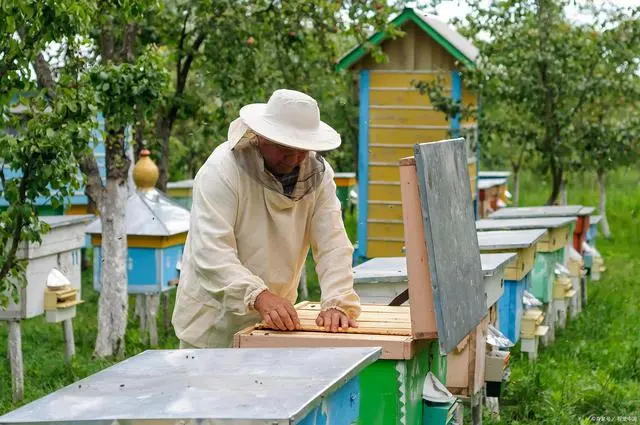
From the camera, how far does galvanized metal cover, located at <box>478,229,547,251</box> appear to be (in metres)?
6.01

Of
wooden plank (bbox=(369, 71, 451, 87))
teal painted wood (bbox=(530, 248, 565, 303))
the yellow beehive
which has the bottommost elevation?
the yellow beehive

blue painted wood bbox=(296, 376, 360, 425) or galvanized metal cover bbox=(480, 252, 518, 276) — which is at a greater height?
blue painted wood bbox=(296, 376, 360, 425)

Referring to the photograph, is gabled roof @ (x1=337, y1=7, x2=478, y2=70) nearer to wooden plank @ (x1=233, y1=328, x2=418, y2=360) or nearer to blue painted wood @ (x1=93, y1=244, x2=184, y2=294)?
blue painted wood @ (x1=93, y1=244, x2=184, y2=294)

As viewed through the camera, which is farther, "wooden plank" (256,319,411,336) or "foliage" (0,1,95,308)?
"foliage" (0,1,95,308)

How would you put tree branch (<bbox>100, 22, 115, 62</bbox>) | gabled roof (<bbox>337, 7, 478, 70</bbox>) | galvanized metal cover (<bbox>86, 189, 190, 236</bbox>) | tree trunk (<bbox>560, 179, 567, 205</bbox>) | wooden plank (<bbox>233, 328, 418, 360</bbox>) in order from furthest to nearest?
tree trunk (<bbox>560, 179, 567, 205</bbox>)
gabled roof (<bbox>337, 7, 478, 70</bbox>)
galvanized metal cover (<bbox>86, 189, 190, 236</bbox>)
tree branch (<bbox>100, 22, 115, 62</bbox>)
wooden plank (<bbox>233, 328, 418, 360</bbox>)

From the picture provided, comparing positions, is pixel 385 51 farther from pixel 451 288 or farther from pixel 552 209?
pixel 451 288

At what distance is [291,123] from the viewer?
373 cm

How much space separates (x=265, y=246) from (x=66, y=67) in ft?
8.61

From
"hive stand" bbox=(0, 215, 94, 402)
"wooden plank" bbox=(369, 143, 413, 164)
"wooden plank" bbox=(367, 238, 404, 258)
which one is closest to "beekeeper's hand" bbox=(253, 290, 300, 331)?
"hive stand" bbox=(0, 215, 94, 402)

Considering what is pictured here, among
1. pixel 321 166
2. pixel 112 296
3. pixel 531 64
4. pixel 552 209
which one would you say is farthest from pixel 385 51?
pixel 321 166

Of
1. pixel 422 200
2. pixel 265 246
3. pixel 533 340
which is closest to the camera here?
pixel 422 200

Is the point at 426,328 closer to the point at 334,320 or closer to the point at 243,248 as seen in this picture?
the point at 334,320

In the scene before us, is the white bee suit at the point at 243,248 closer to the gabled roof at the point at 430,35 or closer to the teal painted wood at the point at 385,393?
the teal painted wood at the point at 385,393

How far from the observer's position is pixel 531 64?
32.6ft
